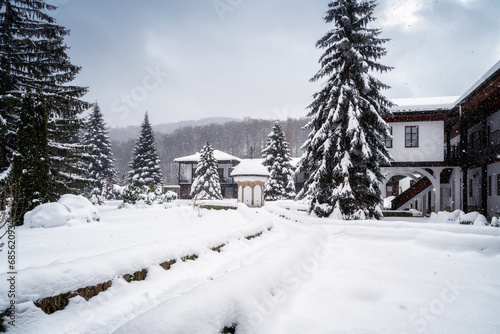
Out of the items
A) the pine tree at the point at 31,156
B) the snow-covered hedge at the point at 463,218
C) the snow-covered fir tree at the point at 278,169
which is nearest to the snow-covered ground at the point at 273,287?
the snow-covered hedge at the point at 463,218

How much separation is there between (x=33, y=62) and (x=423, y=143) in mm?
23243

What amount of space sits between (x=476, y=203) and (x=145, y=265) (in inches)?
825

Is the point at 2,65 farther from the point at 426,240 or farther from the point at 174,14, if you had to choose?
the point at 426,240

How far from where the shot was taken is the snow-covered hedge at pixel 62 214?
29.7 feet

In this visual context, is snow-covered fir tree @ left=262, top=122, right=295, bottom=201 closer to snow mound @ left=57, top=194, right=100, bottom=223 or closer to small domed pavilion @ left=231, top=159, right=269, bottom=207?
small domed pavilion @ left=231, top=159, right=269, bottom=207

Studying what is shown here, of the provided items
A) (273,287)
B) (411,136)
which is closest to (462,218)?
(411,136)

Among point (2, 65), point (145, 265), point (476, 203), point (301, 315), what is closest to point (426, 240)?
point (301, 315)

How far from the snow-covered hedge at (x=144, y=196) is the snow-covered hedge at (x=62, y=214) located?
23.5 feet

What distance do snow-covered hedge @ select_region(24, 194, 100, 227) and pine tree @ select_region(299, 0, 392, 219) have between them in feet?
31.6

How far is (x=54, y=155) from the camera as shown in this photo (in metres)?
13.7

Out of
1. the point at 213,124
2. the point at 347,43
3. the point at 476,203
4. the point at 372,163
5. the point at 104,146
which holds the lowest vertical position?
the point at 476,203

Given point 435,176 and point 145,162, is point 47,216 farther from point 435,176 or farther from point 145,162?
point 145,162

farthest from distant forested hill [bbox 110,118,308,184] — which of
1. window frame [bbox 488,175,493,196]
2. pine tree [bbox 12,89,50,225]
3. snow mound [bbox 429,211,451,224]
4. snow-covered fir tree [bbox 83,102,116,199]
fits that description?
pine tree [bbox 12,89,50,225]

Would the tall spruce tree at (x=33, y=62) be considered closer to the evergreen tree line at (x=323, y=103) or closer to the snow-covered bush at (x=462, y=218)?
the evergreen tree line at (x=323, y=103)
